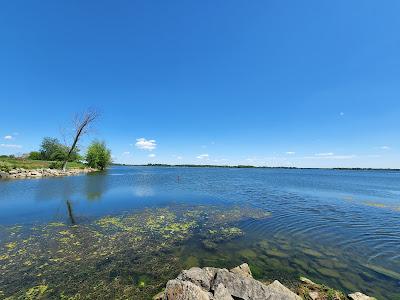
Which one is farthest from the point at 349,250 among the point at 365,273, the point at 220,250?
the point at 220,250

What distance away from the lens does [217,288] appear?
6527 mm

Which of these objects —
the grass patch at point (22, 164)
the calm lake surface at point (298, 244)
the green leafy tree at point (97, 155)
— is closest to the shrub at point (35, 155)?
the green leafy tree at point (97, 155)

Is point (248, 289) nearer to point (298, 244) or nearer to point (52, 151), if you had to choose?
point (298, 244)

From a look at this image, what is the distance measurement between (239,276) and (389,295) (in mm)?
5572

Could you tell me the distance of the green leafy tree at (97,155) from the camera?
3386 inches

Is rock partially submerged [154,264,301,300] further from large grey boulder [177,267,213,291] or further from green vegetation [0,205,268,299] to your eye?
green vegetation [0,205,268,299]

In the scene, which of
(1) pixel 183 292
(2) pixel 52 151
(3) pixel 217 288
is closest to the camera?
(1) pixel 183 292

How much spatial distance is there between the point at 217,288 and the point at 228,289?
0.51 m

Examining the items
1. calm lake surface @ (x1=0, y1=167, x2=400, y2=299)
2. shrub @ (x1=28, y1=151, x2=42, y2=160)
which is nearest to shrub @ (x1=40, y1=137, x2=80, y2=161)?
shrub @ (x1=28, y1=151, x2=42, y2=160)

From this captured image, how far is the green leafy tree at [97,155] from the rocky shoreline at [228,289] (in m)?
88.4

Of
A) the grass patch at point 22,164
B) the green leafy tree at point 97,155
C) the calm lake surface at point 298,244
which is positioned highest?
the green leafy tree at point 97,155

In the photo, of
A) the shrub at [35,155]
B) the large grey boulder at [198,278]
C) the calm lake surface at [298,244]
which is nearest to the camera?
the large grey boulder at [198,278]

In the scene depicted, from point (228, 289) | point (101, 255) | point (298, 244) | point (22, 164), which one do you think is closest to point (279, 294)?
point (228, 289)

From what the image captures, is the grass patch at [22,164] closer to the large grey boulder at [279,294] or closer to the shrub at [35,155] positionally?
the shrub at [35,155]
